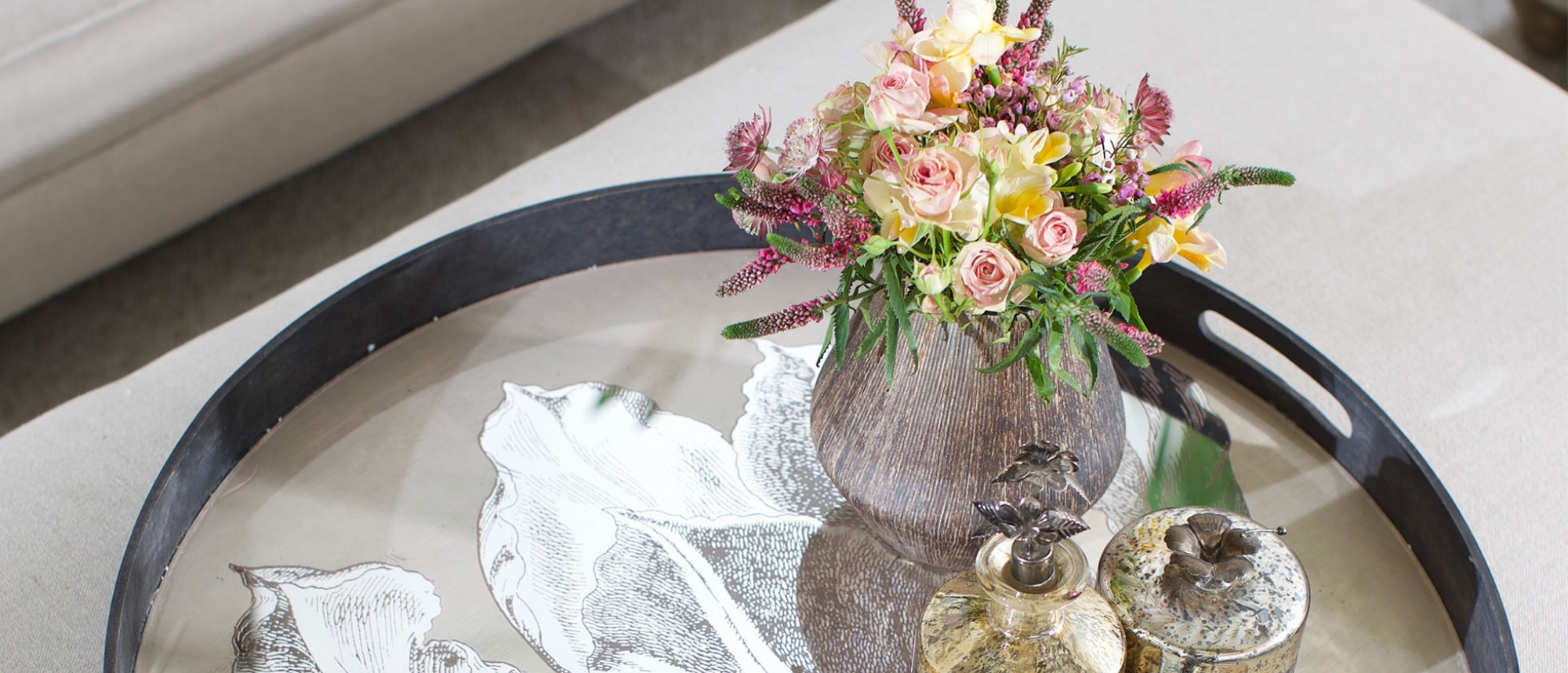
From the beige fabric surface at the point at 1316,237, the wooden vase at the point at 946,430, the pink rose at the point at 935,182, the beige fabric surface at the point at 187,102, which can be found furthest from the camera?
the beige fabric surface at the point at 187,102

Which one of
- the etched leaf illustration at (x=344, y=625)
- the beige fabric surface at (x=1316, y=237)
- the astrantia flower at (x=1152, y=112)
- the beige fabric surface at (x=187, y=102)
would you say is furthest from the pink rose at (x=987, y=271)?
the beige fabric surface at (x=187, y=102)

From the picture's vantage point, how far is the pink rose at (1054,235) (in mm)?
569

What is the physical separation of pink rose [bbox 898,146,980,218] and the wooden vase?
10 centimetres

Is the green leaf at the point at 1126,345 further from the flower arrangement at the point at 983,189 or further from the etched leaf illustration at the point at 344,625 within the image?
the etched leaf illustration at the point at 344,625

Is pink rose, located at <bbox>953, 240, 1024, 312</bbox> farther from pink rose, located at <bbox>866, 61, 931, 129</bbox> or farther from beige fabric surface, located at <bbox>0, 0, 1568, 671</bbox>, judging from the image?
beige fabric surface, located at <bbox>0, 0, 1568, 671</bbox>

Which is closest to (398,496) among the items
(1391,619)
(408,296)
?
(408,296)

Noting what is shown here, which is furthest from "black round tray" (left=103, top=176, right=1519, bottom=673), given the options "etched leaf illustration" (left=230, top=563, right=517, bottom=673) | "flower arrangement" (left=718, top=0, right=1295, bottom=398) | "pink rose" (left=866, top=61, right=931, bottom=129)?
"pink rose" (left=866, top=61, right=931, bottom=129)

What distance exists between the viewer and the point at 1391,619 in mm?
757

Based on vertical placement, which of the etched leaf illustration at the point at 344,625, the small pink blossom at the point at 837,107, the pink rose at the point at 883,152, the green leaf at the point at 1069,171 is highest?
the small pink blossom at the point at 837,107

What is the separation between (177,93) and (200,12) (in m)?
0.09

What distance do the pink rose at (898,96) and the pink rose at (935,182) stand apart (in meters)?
0.02

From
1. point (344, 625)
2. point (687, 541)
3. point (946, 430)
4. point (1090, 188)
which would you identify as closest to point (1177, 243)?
point (1090, 188)

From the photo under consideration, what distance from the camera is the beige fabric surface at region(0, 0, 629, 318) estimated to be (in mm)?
1192

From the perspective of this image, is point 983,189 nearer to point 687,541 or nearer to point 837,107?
point 837,107
